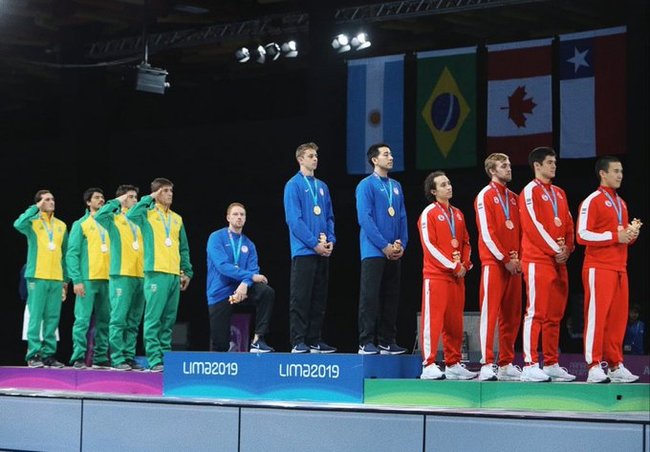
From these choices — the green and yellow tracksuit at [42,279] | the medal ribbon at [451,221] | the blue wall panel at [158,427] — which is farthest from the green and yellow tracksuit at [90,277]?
the medal ribbon at [451,221]

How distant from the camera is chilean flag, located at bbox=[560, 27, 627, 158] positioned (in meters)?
11.7

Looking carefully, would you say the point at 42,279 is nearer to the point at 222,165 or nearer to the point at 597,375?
the point at 597,375

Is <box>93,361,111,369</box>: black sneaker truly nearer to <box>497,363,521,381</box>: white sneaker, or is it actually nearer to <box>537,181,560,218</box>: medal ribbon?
<box>497,363,521,381</box>: white sneaker

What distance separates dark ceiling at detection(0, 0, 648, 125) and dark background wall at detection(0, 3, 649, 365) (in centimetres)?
37

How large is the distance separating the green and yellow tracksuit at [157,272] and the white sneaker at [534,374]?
3.16 meters

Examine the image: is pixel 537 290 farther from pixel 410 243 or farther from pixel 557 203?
pixel 410 243

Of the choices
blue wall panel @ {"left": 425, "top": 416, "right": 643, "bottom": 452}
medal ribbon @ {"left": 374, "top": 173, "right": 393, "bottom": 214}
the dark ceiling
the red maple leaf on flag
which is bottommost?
blue wall panel @ {"left": 425, "top": 416, "right": 643, "bottom": 452}

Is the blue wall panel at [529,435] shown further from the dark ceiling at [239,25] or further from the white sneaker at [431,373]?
→ the dark ceiling at [239,25]

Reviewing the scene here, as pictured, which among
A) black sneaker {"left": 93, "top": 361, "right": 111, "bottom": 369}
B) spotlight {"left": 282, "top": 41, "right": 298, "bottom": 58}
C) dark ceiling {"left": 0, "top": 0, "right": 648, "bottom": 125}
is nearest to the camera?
black sneaker {"left": 93, "top": 361, "right": 111, "bottom": 369}

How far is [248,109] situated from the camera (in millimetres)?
15211

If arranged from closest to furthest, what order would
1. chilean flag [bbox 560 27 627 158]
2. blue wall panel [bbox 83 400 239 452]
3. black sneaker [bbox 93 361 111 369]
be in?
blue wall panel [bbox 83 400 239 452] → black sneaker [bbox 93 361 111 369] → chilean flag [bbox 560 27 627 158]

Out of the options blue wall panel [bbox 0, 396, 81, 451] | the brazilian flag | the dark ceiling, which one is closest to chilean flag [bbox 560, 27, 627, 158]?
the dark ceiling

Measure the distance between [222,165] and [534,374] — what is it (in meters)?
8.64

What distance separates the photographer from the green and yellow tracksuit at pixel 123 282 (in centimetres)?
936
